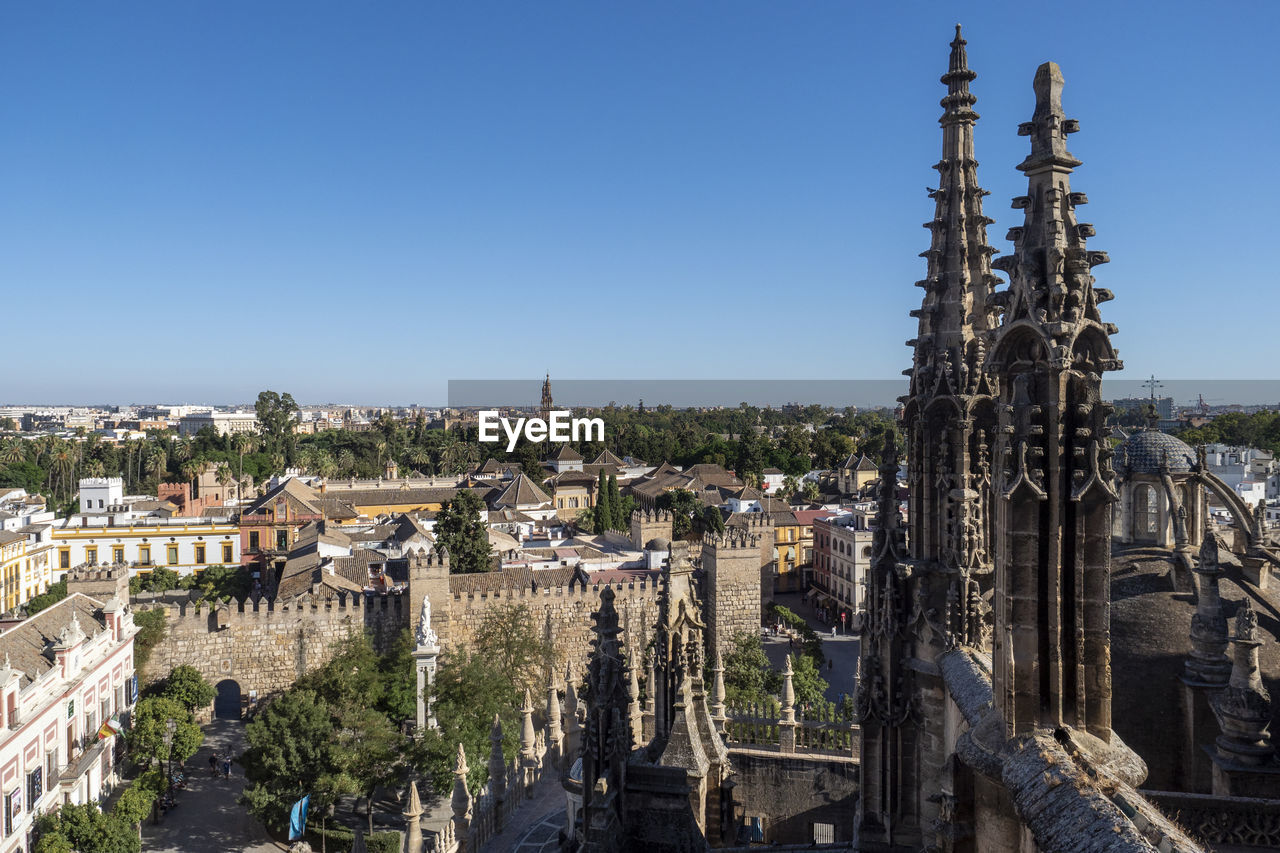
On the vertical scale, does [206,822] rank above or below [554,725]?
below

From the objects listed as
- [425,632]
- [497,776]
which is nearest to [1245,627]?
[497,776]

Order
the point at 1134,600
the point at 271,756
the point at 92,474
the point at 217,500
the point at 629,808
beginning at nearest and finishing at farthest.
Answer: the point at 629,808 < the point at 1134,600 < the point at 271,756 < the point at 217,500 < the point at 92,474

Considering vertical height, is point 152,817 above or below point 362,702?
below

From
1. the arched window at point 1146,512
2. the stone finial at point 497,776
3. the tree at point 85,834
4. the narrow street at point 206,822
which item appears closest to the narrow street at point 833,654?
the stone finial at point 497,776

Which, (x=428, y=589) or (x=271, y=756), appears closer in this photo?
(x=271, y=756)

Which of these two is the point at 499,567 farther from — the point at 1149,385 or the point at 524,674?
the point at 1149,385

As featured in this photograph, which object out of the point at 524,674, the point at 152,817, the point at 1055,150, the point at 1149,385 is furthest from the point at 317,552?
the point at 1055,150

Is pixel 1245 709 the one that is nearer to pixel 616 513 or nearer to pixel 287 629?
pixel 287 629

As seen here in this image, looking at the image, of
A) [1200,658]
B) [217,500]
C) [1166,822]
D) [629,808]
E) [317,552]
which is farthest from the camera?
[217,500]
